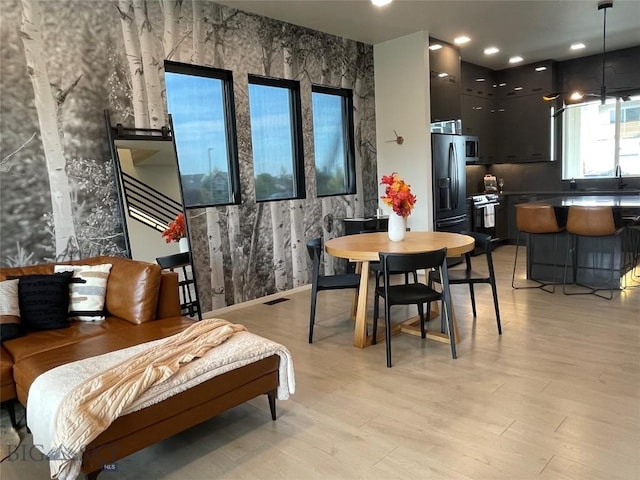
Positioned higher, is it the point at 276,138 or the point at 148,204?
the point at 276,138

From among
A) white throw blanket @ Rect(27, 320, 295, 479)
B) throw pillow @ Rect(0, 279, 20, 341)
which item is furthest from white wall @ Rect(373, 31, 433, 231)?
throw pillow @ Rect(0, 279, 20, 341)

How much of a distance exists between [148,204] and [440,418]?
111 inches

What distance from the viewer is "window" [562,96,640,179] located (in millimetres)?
7035

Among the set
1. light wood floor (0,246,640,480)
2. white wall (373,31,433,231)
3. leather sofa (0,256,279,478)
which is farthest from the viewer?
white wall (373,31,433,231)

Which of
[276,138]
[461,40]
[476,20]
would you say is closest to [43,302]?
[276,138]

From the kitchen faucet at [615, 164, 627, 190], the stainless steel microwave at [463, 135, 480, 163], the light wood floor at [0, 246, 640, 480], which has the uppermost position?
the stainless steel microwave at [463, 135, 480, 163]

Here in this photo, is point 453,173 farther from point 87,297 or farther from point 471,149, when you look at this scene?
point 87,297

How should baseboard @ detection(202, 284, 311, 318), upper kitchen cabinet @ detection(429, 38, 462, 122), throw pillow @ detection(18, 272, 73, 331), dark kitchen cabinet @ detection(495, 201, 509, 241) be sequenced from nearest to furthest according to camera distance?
throw pillow @ detection(18, 272, 73, 331), baseboard @ detection(202, 284, 311, 318), upper kitchen cabinet @ detection(429, 38, 462, 122), dark kitchen cabinet @ detection(495, 201, 509, 241)

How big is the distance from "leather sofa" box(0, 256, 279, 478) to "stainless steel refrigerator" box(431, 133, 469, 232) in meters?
3.81

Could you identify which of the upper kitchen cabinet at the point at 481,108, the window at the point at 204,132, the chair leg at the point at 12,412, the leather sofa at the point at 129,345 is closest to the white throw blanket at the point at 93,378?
the leather sofa at the point at 129,345

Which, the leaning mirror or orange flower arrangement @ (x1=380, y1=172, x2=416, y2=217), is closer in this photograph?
orange flower arrangement @ (x1=380, y1=172, x2=416, y2=217)

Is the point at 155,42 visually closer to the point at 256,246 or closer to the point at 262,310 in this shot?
the point at 256,246

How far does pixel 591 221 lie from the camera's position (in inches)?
175

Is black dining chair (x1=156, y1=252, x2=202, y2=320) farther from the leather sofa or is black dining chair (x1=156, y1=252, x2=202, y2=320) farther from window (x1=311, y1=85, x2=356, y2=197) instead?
window (x1=311, y1=85, x2=356, y2=197)
